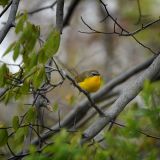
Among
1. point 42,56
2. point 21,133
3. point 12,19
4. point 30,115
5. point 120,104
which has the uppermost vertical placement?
point 12,19

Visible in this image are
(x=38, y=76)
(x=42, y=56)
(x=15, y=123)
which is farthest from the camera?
(x=15, y=123)

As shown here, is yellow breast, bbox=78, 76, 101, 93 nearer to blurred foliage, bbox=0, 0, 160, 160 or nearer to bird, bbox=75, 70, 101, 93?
bird, bbox=75, 70, 101, 93

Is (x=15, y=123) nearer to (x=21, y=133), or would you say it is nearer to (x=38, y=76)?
(x=21, y=133)

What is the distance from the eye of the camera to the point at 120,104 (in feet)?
15.2

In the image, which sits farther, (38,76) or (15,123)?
(15,123)

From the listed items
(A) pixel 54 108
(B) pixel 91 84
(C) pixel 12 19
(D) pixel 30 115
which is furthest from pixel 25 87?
(B) pixel 91 84

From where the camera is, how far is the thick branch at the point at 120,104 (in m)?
4.44

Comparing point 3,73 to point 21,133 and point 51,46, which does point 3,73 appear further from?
point 21,133

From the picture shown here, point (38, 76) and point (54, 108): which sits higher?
point (38, 76)

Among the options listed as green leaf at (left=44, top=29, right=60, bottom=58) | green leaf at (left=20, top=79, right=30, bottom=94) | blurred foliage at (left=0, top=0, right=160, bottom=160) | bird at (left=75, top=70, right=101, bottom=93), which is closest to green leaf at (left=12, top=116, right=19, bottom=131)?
blurred foliage at (left=0, top=0, right=160, bottom=160)

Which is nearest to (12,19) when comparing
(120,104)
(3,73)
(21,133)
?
(3,73)

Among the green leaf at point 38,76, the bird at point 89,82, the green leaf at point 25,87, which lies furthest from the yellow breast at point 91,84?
the green leaf at point 38,76

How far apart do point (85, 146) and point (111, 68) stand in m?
7.13

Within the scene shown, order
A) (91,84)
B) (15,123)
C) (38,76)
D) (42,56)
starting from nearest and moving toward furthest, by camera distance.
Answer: (38,76), (42,56), (15,123), (91,84)
